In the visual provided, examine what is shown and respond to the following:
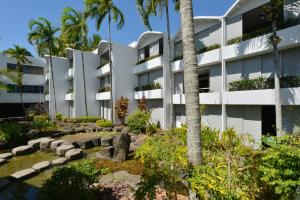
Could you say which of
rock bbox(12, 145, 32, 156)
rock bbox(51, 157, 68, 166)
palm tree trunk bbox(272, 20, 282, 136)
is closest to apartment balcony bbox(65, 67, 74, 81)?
rock bbox(12, 145, 32, 156)

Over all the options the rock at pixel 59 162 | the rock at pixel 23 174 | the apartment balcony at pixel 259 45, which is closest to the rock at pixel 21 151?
the rock at pixel 59 162

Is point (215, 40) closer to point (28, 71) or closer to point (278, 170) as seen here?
point (278, 170)

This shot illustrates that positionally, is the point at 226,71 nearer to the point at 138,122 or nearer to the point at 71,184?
the point at 138,122

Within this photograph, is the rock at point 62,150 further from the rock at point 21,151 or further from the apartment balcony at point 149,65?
the apartment balcony at point 149,65

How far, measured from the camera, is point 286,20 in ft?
51.5

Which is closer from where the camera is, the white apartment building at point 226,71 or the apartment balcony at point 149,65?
the white apartment building at point 226,71

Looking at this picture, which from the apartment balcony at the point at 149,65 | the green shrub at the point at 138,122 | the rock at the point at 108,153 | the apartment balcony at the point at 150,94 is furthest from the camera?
the apartment balcony at the point at 149,65

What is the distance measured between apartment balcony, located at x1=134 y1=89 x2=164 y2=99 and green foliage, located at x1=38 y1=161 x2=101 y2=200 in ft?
58.1

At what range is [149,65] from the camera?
1067 inches

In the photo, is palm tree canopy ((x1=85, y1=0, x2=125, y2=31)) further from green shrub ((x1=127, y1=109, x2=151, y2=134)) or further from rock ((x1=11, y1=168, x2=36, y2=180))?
rock ((x1=11, y1=168, x2=36, y2=180))

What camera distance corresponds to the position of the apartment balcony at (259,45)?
14641 millimetres

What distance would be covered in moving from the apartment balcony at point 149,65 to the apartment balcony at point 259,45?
774cm

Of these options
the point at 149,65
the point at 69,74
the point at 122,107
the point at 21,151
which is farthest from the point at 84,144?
the point at 69,74

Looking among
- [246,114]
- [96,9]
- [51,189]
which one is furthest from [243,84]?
[96,9]
